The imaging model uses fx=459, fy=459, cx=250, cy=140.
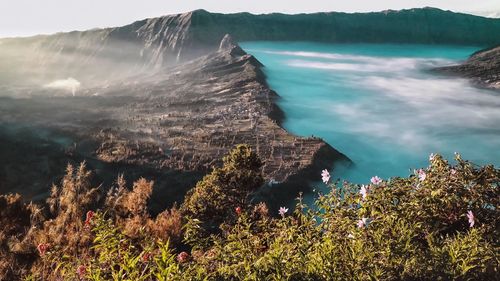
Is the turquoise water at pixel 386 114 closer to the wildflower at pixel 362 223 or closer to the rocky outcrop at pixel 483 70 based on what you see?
the rocky outcrop at pixel 483 70

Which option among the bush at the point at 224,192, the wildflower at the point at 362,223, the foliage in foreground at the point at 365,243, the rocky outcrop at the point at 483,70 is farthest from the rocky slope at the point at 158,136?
the rocky outcrop at the point at 483,70

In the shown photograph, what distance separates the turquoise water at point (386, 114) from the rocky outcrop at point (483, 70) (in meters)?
4.17

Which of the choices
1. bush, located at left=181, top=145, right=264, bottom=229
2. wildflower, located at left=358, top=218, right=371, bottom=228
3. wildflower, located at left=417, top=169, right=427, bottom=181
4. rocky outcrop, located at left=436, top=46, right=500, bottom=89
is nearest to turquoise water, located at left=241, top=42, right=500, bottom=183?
rocky outcrop, located at left=436, top=46, right=500, bottom=89

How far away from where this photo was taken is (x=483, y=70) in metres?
145

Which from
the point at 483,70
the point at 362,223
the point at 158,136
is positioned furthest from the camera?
the point at 483,70

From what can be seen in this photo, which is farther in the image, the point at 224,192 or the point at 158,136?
the point at 158,136

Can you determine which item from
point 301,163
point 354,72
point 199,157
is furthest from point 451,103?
point 199,157

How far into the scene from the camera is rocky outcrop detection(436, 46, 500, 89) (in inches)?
5262

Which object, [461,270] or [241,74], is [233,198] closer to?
[461,270]

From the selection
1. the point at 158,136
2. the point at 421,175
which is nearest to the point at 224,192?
the point at 421,175

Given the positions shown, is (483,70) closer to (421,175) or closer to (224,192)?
(224,192)

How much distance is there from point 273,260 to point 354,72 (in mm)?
167562

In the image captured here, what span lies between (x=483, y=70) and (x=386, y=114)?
194 feet

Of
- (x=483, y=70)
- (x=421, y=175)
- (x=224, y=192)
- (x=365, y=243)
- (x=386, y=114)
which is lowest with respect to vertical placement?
(x=386, y=114)
